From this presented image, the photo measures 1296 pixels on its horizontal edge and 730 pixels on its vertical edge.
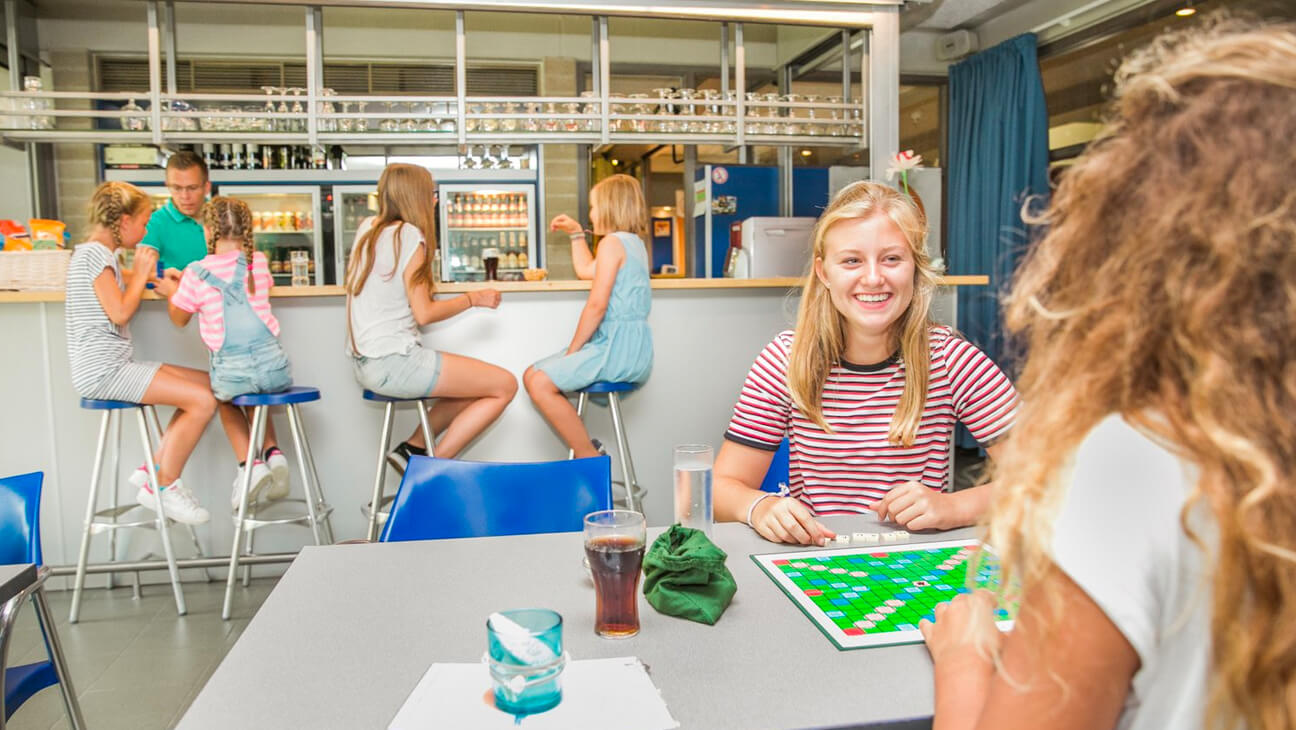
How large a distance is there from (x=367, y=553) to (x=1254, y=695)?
3.78 ft

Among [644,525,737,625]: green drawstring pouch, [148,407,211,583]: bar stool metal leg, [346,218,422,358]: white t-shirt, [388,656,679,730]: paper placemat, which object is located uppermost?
[346,218,422,358]: white t-shirt

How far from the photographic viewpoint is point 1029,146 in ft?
17.8

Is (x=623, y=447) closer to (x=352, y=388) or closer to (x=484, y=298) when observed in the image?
(x=484, y=298)

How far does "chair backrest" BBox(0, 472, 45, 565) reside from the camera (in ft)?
5.66

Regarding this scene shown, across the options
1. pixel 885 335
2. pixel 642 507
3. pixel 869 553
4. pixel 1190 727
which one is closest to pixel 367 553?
pixel 869 553

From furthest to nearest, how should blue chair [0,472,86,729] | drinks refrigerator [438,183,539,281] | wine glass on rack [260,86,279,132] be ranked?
drinks refrigerator [438,183,539,281]
wine glass on rack [260,86,279,132]
blue chair [0,472,86,729]

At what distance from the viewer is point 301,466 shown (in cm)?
331

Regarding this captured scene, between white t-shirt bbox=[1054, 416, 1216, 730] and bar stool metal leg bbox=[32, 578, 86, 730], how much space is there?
5.59 feet

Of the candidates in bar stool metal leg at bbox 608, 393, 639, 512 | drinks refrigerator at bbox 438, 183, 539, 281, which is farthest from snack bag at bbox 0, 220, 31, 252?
drinks refrigerator at bbox 438, 183, 539, 281

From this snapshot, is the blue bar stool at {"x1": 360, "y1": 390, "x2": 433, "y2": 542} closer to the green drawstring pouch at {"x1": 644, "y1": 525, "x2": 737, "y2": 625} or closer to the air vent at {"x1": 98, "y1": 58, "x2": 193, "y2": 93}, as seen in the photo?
the green drawstring pouch at {"x1": 644, "y1": 525, "x2": 737, "y2": 625}

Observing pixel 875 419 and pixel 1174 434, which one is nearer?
pixel 1174 434

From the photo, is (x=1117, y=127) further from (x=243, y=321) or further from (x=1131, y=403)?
(x=243, y=321)

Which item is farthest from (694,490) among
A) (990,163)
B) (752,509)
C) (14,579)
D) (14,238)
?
(990,163)

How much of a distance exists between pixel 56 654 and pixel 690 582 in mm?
1278
